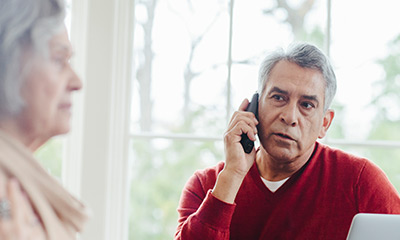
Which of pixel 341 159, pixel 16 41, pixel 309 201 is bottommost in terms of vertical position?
pixel 309 201

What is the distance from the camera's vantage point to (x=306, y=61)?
60.7 inches

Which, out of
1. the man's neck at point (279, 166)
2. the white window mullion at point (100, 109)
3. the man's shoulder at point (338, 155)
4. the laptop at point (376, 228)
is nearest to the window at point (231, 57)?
the white window mullion at point (100, 109)

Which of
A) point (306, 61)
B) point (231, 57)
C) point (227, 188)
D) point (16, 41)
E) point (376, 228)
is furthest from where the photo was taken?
point (231, 57)

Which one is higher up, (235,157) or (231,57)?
(231,57)

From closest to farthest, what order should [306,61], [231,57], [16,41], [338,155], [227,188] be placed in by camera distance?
[16,41]
[227,188]
[306,61]
[338,155]
[231,57]

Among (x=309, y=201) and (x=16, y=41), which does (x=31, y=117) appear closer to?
(x=16, y=41)

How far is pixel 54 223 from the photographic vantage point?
2.46 feet

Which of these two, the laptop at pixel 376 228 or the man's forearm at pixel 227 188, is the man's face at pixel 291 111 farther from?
the laptop at pixel 376 228

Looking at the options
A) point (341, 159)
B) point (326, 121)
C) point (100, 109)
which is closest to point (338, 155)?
point (341, 159)

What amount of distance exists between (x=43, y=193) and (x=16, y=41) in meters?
0.24

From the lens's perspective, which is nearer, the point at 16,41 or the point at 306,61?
the point at 16,41

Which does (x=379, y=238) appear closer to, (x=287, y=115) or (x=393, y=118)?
(x=287, y=115)

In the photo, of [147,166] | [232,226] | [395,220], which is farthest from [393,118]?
[395,220]

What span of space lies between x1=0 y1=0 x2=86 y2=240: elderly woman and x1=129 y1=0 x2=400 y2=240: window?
1.35 meters
